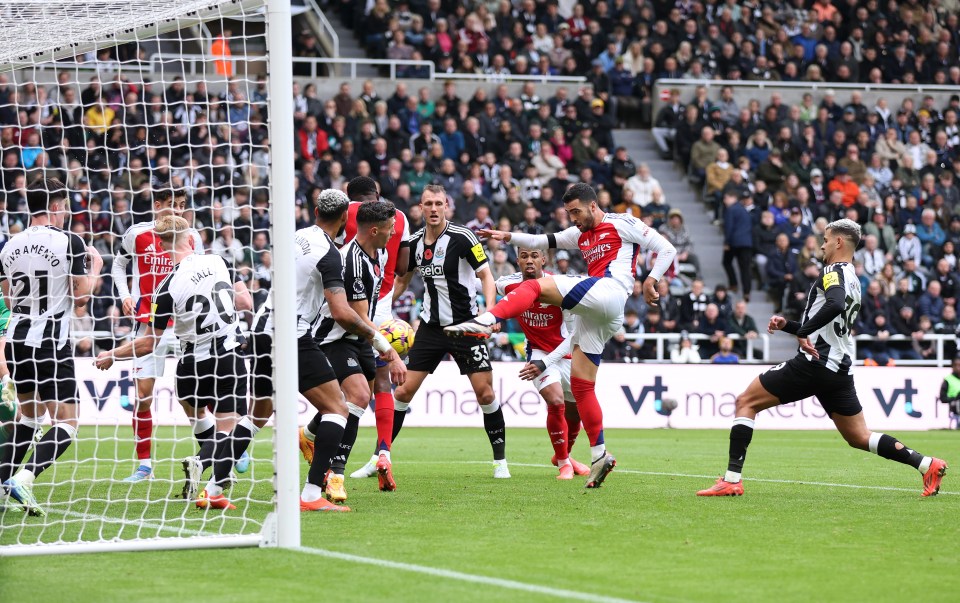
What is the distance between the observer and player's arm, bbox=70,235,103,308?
909 cm

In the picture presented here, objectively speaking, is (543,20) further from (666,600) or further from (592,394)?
(666,600)

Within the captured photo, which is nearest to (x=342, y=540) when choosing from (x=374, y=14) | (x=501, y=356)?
(x=501, y=356)

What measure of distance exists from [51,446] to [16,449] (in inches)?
9.3

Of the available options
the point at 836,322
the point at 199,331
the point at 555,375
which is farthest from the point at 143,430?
the point at 836,322

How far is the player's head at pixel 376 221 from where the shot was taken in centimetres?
921

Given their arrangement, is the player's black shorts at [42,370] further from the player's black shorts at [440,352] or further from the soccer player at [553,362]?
the soccer player at [553,362]

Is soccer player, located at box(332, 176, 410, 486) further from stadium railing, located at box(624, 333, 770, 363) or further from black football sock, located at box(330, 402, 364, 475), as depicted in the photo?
stadium railing, located at box(624, 333, 770, 363)

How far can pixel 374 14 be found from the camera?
90.6ft

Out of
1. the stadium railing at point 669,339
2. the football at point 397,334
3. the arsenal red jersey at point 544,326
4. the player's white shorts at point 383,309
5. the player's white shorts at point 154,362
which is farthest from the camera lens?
the stadium railing at point 669,339

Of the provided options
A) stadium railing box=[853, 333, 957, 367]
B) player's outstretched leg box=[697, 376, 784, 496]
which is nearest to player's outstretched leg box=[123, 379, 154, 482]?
player's outstretched leg box=[697, 376, 784, 496]

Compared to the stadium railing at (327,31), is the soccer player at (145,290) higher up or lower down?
lower down

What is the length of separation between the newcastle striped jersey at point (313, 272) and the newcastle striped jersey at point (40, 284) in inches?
63.0

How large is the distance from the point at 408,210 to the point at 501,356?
3.34 metres

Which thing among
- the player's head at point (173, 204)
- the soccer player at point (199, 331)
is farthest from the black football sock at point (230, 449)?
the player's head at point (173, 204)
